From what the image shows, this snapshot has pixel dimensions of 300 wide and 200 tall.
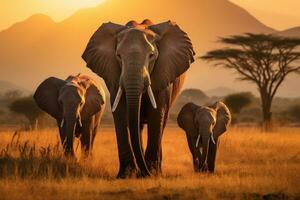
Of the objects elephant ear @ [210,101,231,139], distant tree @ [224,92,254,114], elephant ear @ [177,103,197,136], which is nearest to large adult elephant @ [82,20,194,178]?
elephant ear @ [177,103,197,136]

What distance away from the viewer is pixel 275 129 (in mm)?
31078

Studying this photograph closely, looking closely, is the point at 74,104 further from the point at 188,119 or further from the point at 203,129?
the point at 188,119

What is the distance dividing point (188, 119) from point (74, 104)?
3.18m

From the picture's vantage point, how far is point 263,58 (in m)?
37.3

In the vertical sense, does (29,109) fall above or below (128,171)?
below

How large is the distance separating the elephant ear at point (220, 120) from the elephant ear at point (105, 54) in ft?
15.6

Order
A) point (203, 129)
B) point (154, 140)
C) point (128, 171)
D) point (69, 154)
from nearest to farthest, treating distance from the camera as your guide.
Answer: point (128, 171)
point (154, 140)
point (69, 154)
point (203, 129)

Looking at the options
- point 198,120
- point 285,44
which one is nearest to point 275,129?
point 285,44

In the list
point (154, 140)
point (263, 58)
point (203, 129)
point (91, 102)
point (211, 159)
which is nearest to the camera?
point (154, 140)

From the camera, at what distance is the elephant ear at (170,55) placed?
A: 35.5ft

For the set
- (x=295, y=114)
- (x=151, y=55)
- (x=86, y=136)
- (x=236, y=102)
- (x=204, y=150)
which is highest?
(x=151, y=55)

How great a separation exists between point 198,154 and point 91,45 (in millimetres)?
4227

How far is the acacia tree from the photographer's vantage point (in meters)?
37.1

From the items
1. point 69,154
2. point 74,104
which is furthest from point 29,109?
point 69,154
